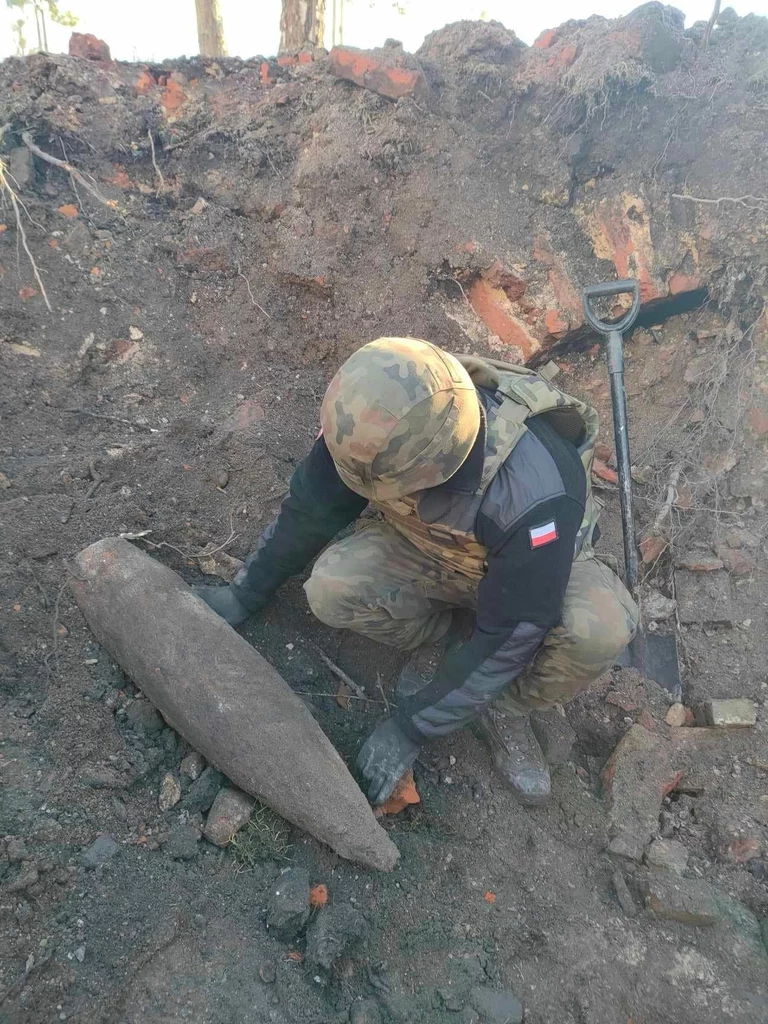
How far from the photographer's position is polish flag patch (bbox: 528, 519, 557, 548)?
79.5 inches

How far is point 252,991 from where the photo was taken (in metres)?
1.74

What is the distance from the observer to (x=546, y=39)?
3.89 metres

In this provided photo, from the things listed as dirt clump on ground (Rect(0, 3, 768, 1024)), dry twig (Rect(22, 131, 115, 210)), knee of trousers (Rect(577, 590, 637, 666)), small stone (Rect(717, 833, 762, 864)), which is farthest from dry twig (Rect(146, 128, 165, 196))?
small stone (Rect(717, 833, 762, 864))

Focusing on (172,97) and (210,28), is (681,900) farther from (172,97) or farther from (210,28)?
(210,28)

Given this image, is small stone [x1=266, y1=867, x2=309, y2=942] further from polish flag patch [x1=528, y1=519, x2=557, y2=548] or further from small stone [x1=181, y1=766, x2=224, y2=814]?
polish flag patch [x1=528, y1=519, x2=557, y2=548]

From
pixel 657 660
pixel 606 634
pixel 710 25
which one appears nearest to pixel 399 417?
pixel 606 634

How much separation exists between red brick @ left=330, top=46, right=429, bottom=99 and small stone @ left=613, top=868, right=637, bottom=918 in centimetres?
395

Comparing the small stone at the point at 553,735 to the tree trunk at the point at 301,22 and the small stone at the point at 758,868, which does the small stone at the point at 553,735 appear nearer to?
the small stone at the point at 758,868

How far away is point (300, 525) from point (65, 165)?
2.80 m

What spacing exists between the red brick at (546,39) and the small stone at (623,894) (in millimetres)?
4302

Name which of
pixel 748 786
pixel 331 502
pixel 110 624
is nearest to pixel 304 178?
pixel 331 502

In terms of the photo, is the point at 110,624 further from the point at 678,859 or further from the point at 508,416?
the point at 678,859

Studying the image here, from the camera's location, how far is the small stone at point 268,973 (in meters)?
1.77

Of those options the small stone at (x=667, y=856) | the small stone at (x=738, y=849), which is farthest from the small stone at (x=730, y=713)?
the small stone at (x=667, y=856)
